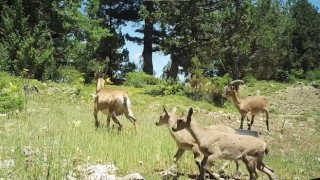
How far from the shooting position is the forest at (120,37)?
25.5 meters

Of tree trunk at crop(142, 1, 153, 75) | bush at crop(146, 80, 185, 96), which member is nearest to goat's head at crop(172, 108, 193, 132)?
bush at crop(146, 80, 185, 96)

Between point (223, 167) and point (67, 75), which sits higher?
point (67, 75)

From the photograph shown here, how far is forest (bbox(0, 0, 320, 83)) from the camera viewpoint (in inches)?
1002

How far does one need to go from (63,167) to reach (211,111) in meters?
14.2

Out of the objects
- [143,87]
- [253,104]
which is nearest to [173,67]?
[143,87]

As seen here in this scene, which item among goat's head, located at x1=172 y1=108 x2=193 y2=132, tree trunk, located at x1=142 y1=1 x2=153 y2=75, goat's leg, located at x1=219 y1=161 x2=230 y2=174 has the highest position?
tree trunk, located at x1=142 y1=1 x2=153 y2=75

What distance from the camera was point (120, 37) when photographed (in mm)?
33844

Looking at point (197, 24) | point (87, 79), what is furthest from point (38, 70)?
point (197, 24)

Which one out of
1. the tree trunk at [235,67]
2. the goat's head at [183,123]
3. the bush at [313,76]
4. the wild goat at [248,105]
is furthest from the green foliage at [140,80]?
the goat's head at [183,123]

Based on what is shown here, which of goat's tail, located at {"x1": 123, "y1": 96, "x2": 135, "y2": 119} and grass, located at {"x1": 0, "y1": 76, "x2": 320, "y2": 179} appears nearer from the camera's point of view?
grass, located at {"x1": 0, "y1": 76, "x2": 320, "y2": 179}

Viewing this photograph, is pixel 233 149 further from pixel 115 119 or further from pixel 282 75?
pixel 282 75

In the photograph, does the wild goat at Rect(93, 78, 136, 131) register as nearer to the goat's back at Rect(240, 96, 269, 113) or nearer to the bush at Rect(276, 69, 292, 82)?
the goat's back at Rect(240, 96, 269, 113)

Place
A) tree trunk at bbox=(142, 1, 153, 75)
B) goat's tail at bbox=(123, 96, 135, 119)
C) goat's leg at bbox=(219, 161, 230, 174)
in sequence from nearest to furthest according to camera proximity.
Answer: goat's leg at bbox=(219, 161, 230, 174)
goat's tail at bbox=(123, 96, 135, 119)
tree trunk at bbox=(142, 1, 153, 75)

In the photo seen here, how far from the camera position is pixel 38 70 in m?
25.9
